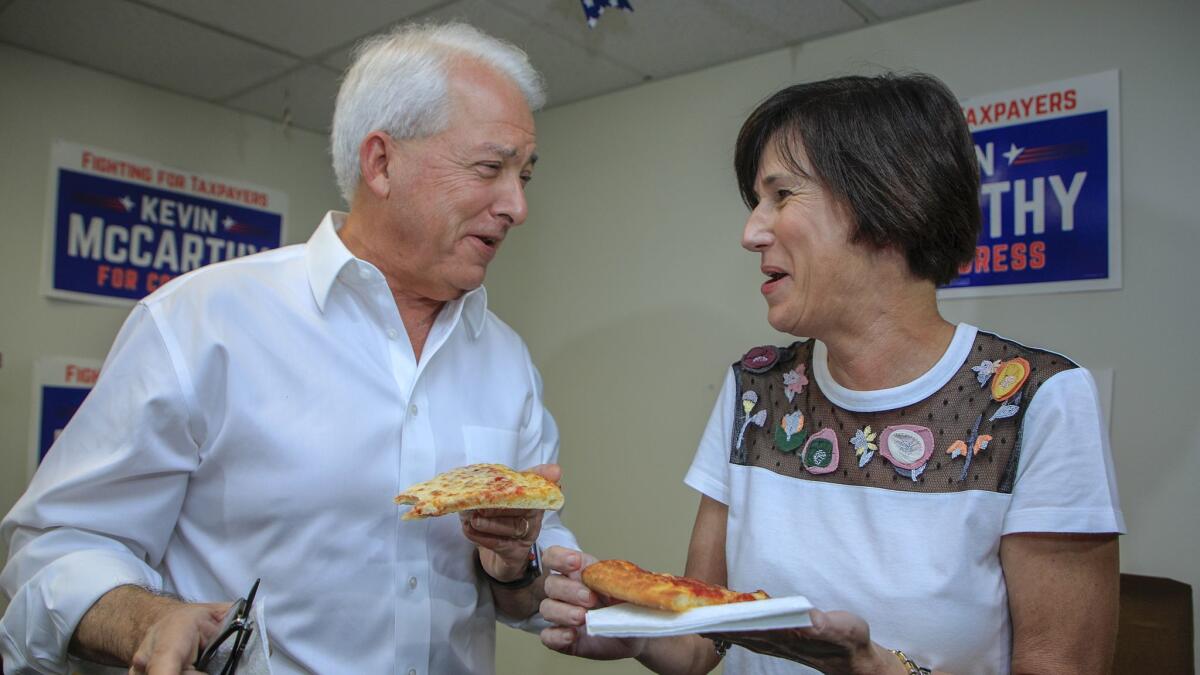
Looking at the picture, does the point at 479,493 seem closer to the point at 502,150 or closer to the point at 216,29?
the point at 502,150

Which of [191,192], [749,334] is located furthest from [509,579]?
[191,192]

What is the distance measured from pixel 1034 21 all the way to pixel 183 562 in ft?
8.21

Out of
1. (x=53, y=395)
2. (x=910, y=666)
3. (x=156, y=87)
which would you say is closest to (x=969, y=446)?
(x=910, y=666)

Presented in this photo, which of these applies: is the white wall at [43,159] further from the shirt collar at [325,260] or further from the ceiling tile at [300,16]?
the shirt collar at [325,260]

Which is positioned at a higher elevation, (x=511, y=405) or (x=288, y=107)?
(x=288, y=107)

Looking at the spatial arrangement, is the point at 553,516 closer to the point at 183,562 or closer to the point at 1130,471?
the point at 183,562

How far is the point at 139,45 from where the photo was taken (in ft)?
9.58

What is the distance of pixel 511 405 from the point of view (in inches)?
66.3

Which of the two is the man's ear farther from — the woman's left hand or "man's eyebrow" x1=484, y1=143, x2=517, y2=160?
the woman's left hand

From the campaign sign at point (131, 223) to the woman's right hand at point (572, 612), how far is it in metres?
2.63

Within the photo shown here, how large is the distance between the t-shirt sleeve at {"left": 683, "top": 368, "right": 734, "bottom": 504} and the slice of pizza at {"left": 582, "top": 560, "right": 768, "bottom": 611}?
33 centimetres

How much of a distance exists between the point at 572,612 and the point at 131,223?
2.80 meters

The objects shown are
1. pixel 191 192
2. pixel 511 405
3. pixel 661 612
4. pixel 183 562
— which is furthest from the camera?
pixel 191 192

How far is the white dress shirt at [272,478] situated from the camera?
125 cm
